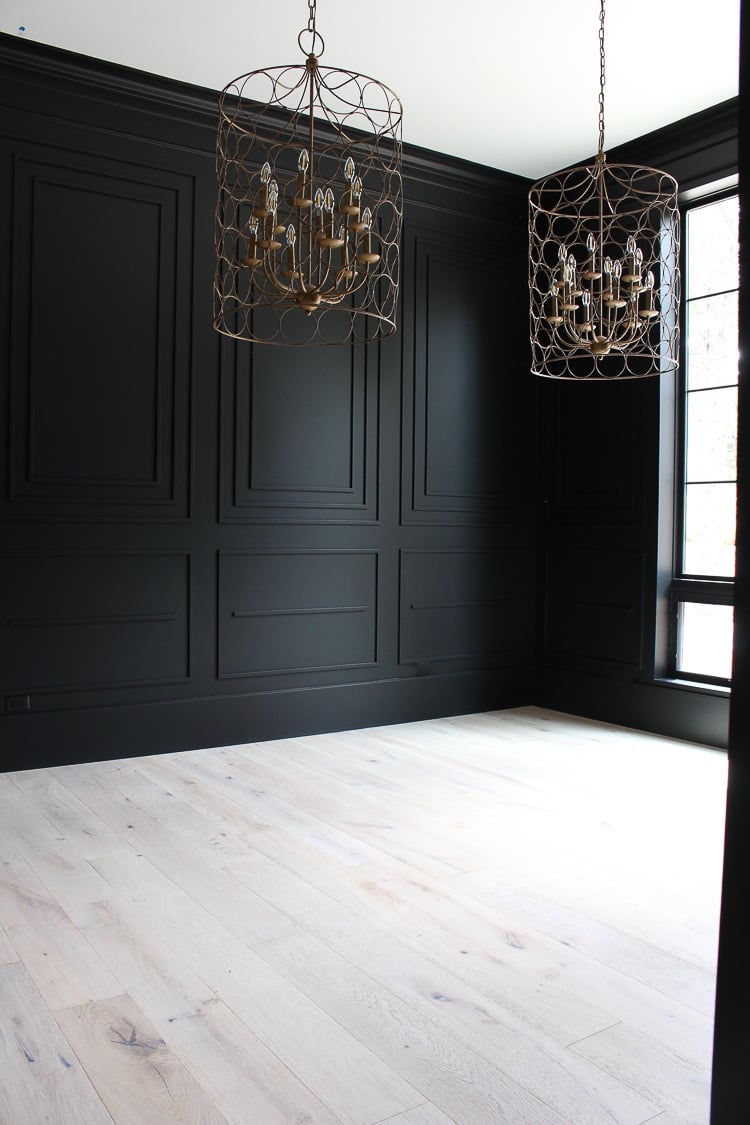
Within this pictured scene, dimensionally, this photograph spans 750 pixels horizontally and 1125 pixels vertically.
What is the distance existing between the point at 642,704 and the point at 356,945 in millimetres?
3029

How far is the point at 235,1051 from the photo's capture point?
1.81 meters

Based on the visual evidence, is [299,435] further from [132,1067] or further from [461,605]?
[132,1067]

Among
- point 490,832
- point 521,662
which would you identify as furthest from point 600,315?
point 521,662

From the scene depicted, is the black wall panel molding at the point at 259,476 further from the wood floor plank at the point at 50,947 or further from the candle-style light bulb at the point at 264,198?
the candle-style light bulb at the point at 264,198

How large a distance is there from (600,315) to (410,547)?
232 centimetres

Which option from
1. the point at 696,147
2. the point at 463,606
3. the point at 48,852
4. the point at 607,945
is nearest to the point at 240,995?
the point at 607,945

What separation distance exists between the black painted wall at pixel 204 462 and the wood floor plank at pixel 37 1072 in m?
2.14

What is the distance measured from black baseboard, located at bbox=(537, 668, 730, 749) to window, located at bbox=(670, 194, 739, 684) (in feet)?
0.47

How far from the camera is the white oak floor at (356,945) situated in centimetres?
170

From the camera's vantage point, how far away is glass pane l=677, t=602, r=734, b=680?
4.61 m

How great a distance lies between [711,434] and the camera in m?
4.68

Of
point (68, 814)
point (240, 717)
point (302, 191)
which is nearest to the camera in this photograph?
point (302, 191)

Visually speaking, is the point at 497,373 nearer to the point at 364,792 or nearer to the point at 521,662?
the point at 521,662

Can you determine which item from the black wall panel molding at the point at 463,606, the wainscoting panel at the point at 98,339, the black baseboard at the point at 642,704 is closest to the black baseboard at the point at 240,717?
the black wall panel molding at the point at 463,606
